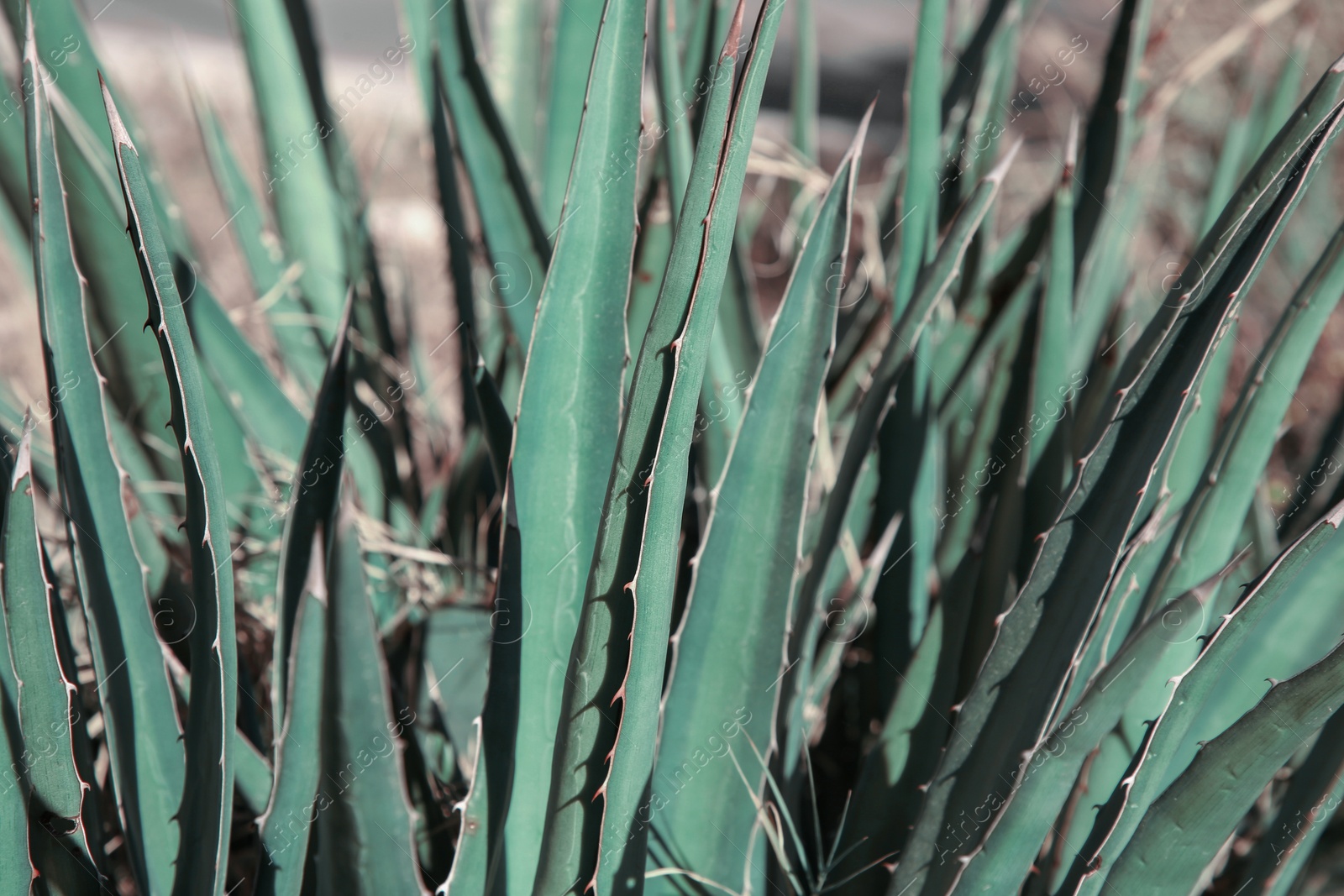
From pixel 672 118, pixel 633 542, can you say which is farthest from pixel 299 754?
pixel 672 118

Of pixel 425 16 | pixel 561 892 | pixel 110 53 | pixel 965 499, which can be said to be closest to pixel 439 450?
pixel 425 16

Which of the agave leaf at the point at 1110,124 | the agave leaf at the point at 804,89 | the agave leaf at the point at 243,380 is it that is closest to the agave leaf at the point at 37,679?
the agave leaf at the point at 243,380

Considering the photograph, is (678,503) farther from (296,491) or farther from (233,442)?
(233,442)

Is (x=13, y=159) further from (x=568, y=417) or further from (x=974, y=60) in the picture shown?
(x=974, y=60)

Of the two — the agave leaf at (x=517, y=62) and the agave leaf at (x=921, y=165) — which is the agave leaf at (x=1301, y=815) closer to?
the agave leaf at (x=921, y=165)

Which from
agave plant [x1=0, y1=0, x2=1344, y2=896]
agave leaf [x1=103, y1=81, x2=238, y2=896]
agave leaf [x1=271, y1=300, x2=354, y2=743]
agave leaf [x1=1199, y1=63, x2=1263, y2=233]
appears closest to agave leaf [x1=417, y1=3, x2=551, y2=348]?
agave plant [x1=0, y1=0, x2=1344, y2=896]

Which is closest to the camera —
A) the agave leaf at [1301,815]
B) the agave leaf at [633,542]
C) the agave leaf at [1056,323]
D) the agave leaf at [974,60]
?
the agave leaf at [633,542]
